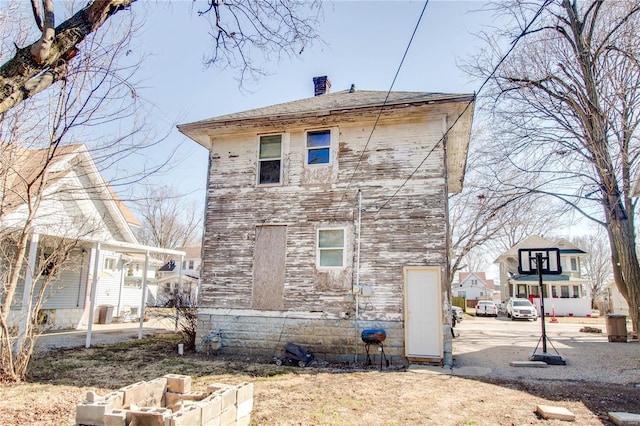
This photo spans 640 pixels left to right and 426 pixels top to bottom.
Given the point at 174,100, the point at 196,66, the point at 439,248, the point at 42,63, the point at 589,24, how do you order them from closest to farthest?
the point at 42,63 < the point at 196,66 < the point at 174,100 < the point at 439,248 < the point at 589,24

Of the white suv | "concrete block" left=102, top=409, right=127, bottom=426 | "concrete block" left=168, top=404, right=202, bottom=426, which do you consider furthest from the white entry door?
the white suv

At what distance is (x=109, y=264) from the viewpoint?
18859 millimetres

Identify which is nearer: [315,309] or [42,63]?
[42,63]

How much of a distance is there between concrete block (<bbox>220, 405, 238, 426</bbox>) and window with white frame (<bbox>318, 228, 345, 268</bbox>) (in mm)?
5885

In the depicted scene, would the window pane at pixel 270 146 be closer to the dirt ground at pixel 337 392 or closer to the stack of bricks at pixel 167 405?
the dirt ground at pixel 337 392

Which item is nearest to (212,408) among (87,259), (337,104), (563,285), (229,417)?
(229,417)

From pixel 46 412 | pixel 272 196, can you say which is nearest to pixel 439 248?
A: pixel 272 196

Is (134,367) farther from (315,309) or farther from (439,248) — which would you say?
(439,248)

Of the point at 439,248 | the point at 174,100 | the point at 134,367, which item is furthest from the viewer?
the point at 439,248

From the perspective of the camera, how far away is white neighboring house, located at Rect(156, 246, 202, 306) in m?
13.7

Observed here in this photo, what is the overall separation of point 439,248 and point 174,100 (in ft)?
21.6

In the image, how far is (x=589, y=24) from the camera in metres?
12.4

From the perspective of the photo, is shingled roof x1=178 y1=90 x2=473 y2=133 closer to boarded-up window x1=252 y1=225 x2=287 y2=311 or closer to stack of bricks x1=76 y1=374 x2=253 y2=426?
boarded-up window x1=252 y1=225 x2=287 y2=311

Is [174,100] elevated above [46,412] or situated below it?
above
